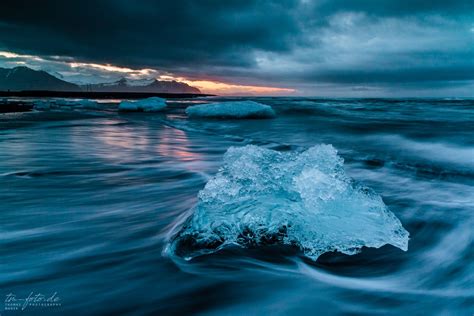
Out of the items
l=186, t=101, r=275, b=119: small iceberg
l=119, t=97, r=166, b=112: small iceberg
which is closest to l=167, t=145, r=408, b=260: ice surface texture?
l=186, t=101, r=275, b=119: small iceberg

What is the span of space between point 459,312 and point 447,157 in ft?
21.1

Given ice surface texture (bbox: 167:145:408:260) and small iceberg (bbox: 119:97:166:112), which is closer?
ice surface texture (bbox: 167:145:408:260)

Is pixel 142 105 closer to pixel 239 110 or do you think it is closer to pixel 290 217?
pixel 239 110

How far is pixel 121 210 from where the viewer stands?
3199 millimetres

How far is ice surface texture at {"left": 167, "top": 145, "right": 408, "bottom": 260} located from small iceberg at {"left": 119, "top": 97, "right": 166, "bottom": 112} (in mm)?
27323

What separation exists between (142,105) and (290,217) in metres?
28.7

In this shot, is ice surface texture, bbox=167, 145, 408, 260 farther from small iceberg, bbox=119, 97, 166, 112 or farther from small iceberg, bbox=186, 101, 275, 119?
small iceberg, bbox=119, 97, 166, 112

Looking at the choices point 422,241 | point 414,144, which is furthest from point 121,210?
point 414,144

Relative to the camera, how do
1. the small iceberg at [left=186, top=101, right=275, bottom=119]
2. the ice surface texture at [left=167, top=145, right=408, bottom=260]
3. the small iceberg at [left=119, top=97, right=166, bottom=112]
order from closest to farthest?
the ice surface texture at [left=167, top=145, right=408, bottom=260] → the small iceberg at [left=186, top=101, right=275, bottom=119] → the small iceberg at [left=119, top=97, right=166, bottom=112]

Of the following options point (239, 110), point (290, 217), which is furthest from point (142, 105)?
point (290, 217)

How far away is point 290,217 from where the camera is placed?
2252 millimetres

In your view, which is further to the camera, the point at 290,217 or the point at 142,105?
the point at 142,105

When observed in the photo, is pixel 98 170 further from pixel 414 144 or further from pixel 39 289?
pixel 414 144

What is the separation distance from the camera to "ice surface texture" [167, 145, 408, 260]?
214 cm
